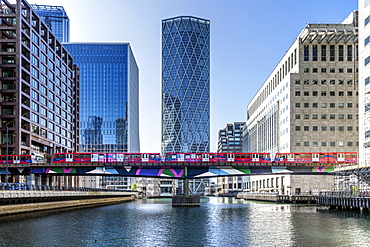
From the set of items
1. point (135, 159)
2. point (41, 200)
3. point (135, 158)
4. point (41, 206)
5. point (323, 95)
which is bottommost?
point (41, 206)

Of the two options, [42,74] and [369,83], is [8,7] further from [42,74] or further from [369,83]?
[369,83]

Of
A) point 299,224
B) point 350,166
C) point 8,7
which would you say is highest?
point 8,7

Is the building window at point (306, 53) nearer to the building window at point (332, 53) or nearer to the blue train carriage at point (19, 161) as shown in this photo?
the building window at point (332, 53)

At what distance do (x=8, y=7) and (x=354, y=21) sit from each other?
108 m

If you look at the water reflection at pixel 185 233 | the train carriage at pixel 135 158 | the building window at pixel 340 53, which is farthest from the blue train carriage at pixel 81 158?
the building window at pixel 340 53

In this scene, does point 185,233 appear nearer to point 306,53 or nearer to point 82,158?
point 82,158

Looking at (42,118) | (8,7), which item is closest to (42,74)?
(42,118)

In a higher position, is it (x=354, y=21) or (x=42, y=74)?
(x=354, y=21)

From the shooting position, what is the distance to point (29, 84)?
129750 millimetres

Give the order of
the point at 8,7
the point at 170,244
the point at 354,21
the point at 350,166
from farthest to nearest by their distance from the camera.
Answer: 1. the point at 354,21
2. the point at 8,7
3. the point at 350,166
4. the point at 170,244

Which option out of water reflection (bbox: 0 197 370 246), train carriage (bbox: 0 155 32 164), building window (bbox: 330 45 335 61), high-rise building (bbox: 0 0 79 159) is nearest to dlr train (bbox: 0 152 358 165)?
train carriage (bbox: 0 155 32 164)

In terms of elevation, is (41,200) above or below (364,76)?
below

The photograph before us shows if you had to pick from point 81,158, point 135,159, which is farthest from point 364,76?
point 81,158

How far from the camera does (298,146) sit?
156250 mm
